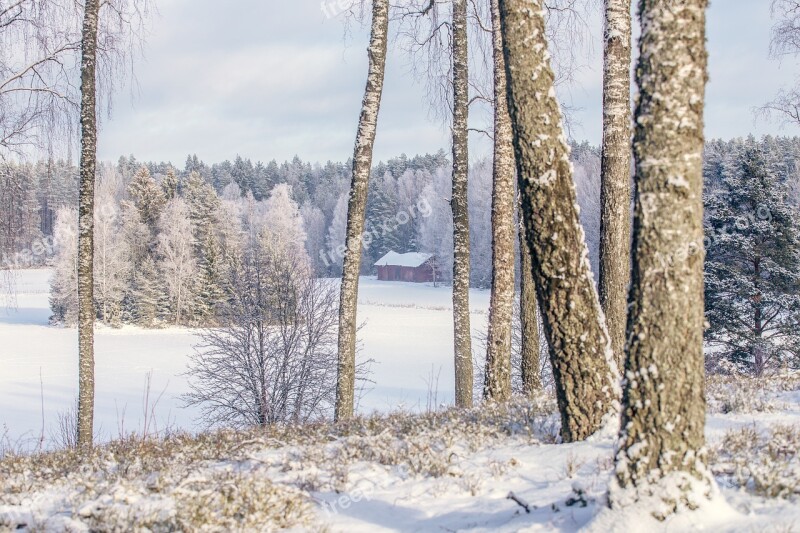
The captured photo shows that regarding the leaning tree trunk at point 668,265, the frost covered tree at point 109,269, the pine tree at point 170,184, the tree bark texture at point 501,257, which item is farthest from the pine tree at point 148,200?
the leaning tree trunk at point 668,265

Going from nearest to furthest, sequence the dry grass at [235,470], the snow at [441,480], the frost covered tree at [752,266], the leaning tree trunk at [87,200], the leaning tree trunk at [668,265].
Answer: the leaning tree trunk at [668,265]
the snow at [441,480]
the dry grass at [235,470]
the leaning tree trunk at [87,200]
the frost covered tree at [752,266]

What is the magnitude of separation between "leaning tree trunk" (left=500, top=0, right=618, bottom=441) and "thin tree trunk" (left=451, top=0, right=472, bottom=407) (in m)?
5.91

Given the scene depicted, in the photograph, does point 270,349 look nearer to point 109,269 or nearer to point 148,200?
point 109,269

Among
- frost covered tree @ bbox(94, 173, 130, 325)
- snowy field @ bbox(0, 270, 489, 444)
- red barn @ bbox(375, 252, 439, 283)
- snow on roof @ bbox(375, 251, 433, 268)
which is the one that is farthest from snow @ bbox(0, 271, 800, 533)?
snow on roof @ bbox(375, 251, 433, 268)

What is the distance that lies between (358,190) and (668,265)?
694 cm

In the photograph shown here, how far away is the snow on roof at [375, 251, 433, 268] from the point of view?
279ft

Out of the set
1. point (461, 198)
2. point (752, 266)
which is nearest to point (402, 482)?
point (461, 198)

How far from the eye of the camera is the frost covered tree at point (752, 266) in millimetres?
17953

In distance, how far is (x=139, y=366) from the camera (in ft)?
107

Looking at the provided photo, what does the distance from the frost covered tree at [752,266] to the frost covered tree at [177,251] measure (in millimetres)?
38129

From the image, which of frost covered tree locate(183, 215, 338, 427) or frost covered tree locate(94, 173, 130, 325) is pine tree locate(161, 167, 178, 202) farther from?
frost covered tree locate(183, 215, 338, 427)

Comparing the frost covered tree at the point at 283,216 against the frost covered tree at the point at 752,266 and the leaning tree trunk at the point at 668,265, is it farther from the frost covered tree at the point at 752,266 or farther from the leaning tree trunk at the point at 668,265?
the leaning tree trunk at the point at 668,265

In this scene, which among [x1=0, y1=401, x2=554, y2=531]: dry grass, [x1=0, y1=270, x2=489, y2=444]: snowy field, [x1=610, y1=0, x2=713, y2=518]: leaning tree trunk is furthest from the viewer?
[x1=0, y1=270, x2=489, y2=444]: snowy field

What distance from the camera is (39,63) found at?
9125 millimetres
